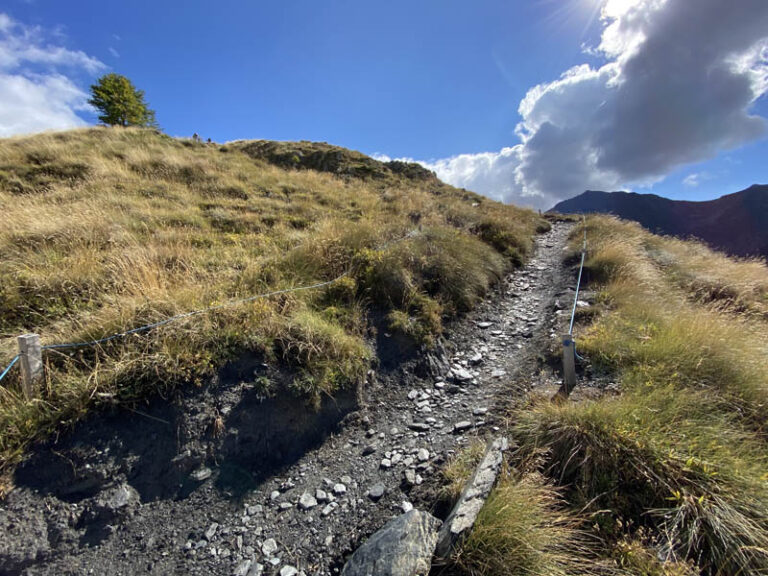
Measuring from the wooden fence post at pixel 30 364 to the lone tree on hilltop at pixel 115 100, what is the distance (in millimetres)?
36477

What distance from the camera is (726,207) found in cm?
5188

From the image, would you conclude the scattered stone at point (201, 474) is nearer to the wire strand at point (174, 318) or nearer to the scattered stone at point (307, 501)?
the scattered stone at point (307, 501)

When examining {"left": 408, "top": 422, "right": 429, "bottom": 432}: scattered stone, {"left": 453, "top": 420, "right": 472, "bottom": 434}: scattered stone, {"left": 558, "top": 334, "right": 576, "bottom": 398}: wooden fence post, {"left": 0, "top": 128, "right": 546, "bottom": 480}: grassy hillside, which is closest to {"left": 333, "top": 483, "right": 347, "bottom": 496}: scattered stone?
{"left": 0, "top": 128, "right": 546, "bottom": 480}: grassy hillside

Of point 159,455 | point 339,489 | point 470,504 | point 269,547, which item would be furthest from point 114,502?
point 470,504

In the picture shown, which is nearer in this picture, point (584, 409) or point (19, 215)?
point (584, 409)

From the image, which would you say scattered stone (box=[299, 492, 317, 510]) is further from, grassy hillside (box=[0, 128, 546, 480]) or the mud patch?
grassy hillside (box=[0, 128, 546, 480])

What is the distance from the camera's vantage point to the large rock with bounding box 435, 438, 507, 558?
7.59ft

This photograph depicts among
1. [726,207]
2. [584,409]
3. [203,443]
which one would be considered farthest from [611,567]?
[726,207]

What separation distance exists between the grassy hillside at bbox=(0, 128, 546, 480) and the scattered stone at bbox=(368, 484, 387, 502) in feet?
4.07

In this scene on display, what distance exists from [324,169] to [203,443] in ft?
68.4

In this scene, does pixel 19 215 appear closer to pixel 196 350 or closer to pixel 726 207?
pixel 196 350

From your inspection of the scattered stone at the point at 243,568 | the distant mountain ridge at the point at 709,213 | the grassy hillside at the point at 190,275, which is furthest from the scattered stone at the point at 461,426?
the distant mountain ridge at the point at 709,213

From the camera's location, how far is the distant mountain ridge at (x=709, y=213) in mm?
46031

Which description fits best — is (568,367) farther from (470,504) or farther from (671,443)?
(470,504)
